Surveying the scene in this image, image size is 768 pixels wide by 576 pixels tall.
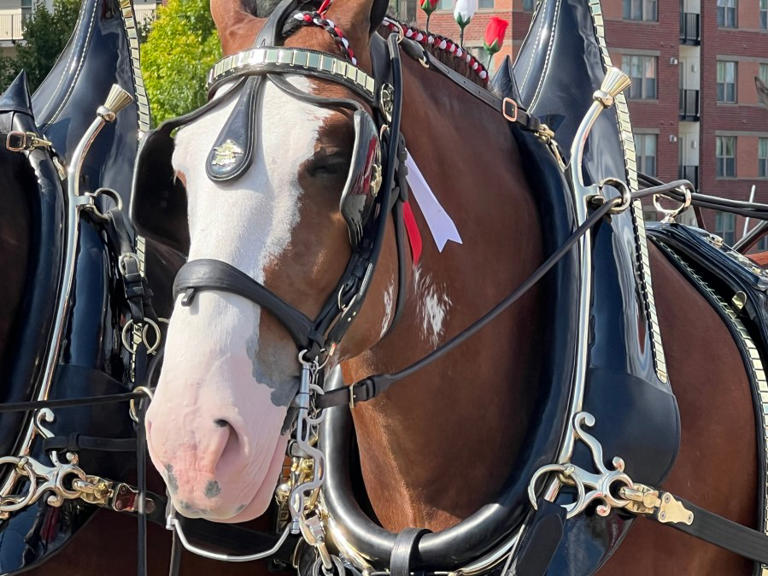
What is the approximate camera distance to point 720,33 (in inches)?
1496

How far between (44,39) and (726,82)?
2158cm

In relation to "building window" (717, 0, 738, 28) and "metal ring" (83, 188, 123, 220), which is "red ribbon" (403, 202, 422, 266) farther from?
"building window" (717, 0, 738, 28)

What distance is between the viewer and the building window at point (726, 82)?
38000mm

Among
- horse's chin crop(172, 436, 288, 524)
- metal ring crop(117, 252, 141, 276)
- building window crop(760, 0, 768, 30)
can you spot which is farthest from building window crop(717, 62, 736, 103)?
horse's chin crop(172, 436, 288, 524)

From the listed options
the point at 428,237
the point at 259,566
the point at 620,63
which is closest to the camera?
the point at 428,237

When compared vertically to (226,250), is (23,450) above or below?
below

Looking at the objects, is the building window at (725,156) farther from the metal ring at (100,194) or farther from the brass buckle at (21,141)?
the brass buckle at (21,141)

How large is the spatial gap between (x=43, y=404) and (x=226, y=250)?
1345 millimetres

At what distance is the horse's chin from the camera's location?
2158mm

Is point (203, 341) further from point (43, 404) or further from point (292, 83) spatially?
point (43, 404)

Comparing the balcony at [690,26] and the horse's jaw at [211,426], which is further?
the balcony at [690,26]

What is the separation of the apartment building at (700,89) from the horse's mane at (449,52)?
32.9 meters

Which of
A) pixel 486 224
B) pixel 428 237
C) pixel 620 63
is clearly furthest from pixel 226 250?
pixel 620 63

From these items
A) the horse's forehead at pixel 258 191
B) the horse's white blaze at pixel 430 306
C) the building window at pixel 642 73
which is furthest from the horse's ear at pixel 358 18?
the building window at pixel 642 73
